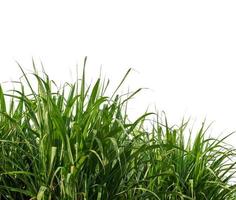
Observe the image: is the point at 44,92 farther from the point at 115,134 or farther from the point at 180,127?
the point at 180,127

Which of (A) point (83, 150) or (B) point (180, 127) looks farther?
(B) point (180, 127)

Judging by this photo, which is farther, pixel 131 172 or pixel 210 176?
pixel 210 176

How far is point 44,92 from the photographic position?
11.9ft

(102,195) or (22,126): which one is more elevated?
(22,126)

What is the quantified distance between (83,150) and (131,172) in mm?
454

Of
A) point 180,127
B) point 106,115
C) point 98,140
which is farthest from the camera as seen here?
point 180,127

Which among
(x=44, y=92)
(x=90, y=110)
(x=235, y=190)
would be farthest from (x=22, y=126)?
(x=235, y=190)

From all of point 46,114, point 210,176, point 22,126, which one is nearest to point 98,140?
point 46,114

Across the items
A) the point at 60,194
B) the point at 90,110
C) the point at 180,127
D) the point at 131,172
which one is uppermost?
the point at 180,127

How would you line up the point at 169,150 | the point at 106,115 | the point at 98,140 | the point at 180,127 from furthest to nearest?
the point at 180,127, the point at 169,150, the point at 106,115, the point at 98,140

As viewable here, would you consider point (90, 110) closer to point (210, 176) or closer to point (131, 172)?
point (131, 172)

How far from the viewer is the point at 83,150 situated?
11.1ft

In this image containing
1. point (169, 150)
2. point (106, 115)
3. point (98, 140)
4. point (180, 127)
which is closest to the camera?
point (98, 140)

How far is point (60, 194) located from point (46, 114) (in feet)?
1.62
